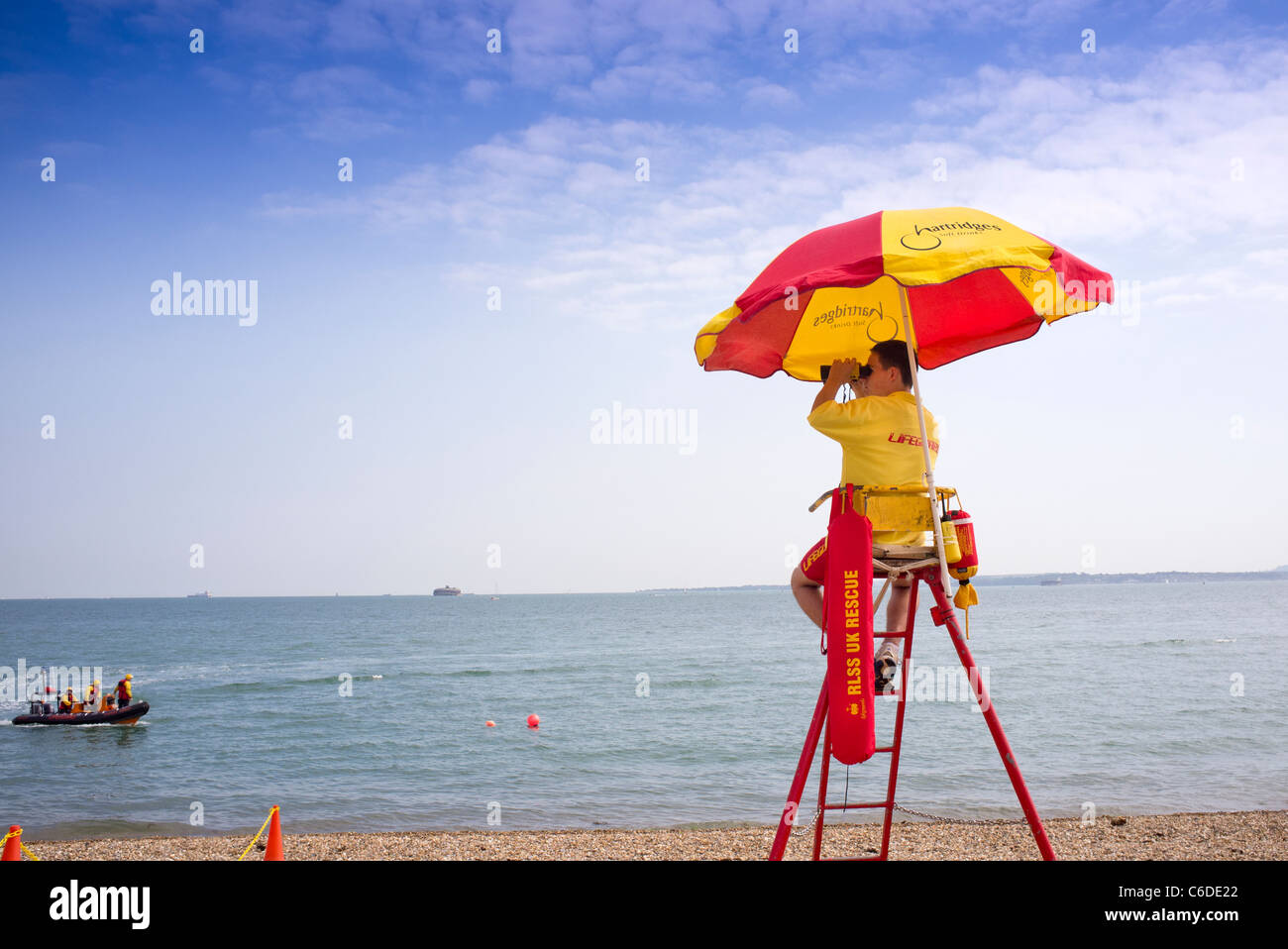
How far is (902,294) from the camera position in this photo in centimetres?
411

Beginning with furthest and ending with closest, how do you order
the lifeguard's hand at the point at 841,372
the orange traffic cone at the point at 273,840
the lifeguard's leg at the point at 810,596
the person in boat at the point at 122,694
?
the person in boat at the point at 122,694 < the orange traffic cone at the point at 273,840 < the lifeguard's hand at the point at 841,372 < the lifeguard's leg at the point at 810,596

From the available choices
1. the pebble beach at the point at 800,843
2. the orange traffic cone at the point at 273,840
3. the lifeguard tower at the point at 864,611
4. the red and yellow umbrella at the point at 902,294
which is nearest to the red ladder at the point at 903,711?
the lifeguard tower at the point at 864,611

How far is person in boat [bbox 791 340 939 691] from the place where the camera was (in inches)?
169

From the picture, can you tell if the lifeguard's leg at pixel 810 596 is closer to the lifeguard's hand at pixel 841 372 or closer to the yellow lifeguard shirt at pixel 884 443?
the yellow lifeguard shirt at pixel 884 443

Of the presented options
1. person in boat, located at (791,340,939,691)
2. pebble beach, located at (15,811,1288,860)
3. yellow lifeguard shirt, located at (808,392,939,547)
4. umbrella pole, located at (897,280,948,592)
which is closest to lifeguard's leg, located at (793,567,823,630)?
person in boat, located at (791,340,939,691)

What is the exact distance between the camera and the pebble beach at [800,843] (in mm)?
10094

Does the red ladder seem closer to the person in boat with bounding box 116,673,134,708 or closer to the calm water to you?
the calm water

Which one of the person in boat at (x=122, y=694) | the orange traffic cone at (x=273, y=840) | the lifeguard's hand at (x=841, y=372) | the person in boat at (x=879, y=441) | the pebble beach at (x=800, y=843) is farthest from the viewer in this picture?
the person in boat at (x=122, y=694)

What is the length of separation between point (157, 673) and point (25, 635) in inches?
1984

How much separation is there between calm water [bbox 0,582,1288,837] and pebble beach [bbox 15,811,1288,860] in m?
2.36

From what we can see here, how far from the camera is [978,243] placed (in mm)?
3832

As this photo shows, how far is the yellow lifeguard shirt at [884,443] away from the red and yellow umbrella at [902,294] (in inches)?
11.2

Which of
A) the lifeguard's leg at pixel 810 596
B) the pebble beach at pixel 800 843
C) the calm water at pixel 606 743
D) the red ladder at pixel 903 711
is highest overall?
the lifeguard's leg at pixel 810 596
